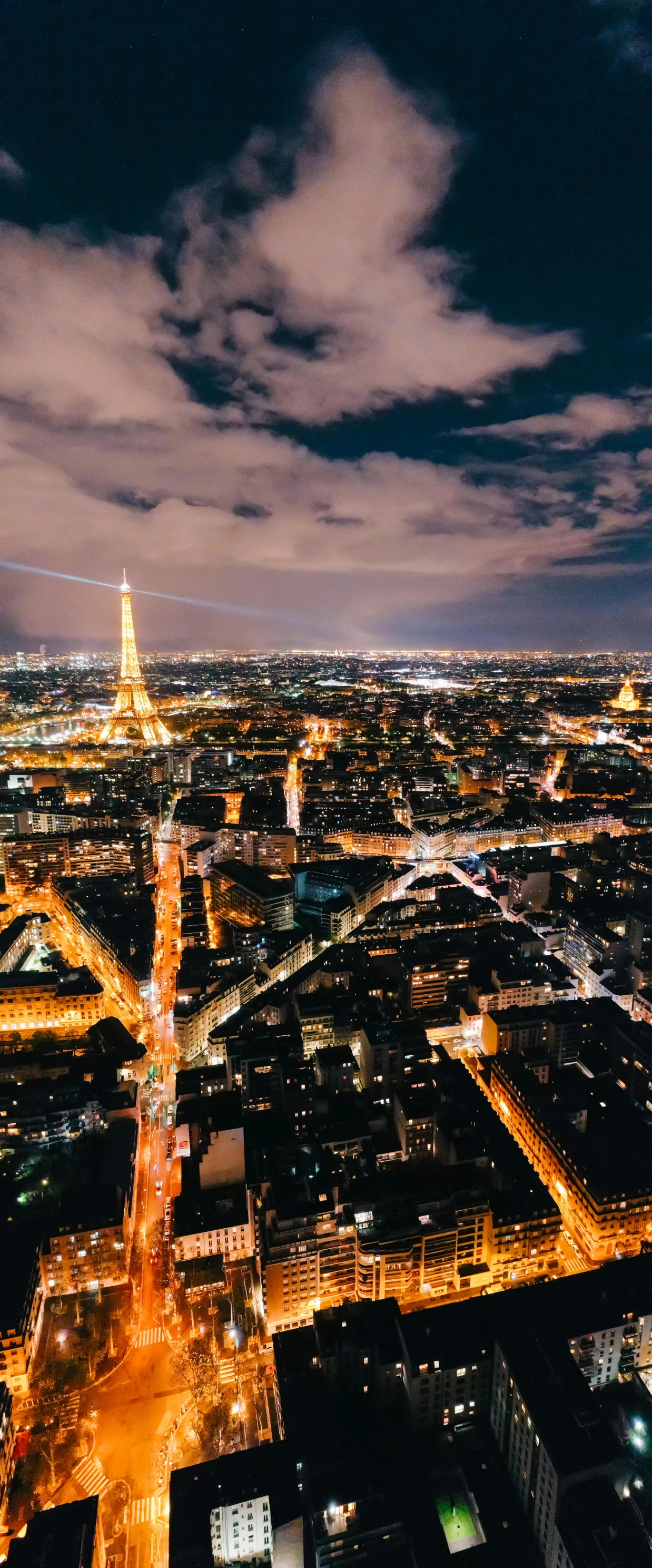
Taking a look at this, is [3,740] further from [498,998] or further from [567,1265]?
[567,1265]

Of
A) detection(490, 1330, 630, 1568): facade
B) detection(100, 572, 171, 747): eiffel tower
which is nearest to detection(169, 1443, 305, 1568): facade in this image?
detection(490, 1330, 630, 1568): facade

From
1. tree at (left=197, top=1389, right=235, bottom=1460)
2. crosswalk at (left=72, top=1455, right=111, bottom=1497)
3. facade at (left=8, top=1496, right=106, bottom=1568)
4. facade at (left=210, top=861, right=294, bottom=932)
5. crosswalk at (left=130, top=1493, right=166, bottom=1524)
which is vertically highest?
facade at (left=210, top=861, right=294, bottom=932)

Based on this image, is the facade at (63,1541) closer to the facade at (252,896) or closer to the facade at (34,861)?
the facade at (252,896)

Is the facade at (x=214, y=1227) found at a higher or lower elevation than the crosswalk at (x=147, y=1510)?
higher

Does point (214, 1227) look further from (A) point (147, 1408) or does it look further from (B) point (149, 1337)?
(A) point (147, 1408)

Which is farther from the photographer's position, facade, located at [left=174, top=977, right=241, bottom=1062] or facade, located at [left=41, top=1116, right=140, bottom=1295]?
facade, located at [left=174, top=977, right=241, bottom=1062]

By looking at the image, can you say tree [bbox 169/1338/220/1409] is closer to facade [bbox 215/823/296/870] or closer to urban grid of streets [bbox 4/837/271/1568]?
urban grid of streets [bbox 4/837/271/1568]

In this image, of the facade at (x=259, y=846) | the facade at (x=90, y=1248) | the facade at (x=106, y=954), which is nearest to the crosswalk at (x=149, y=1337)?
the facade at (x=90, y=1248)
